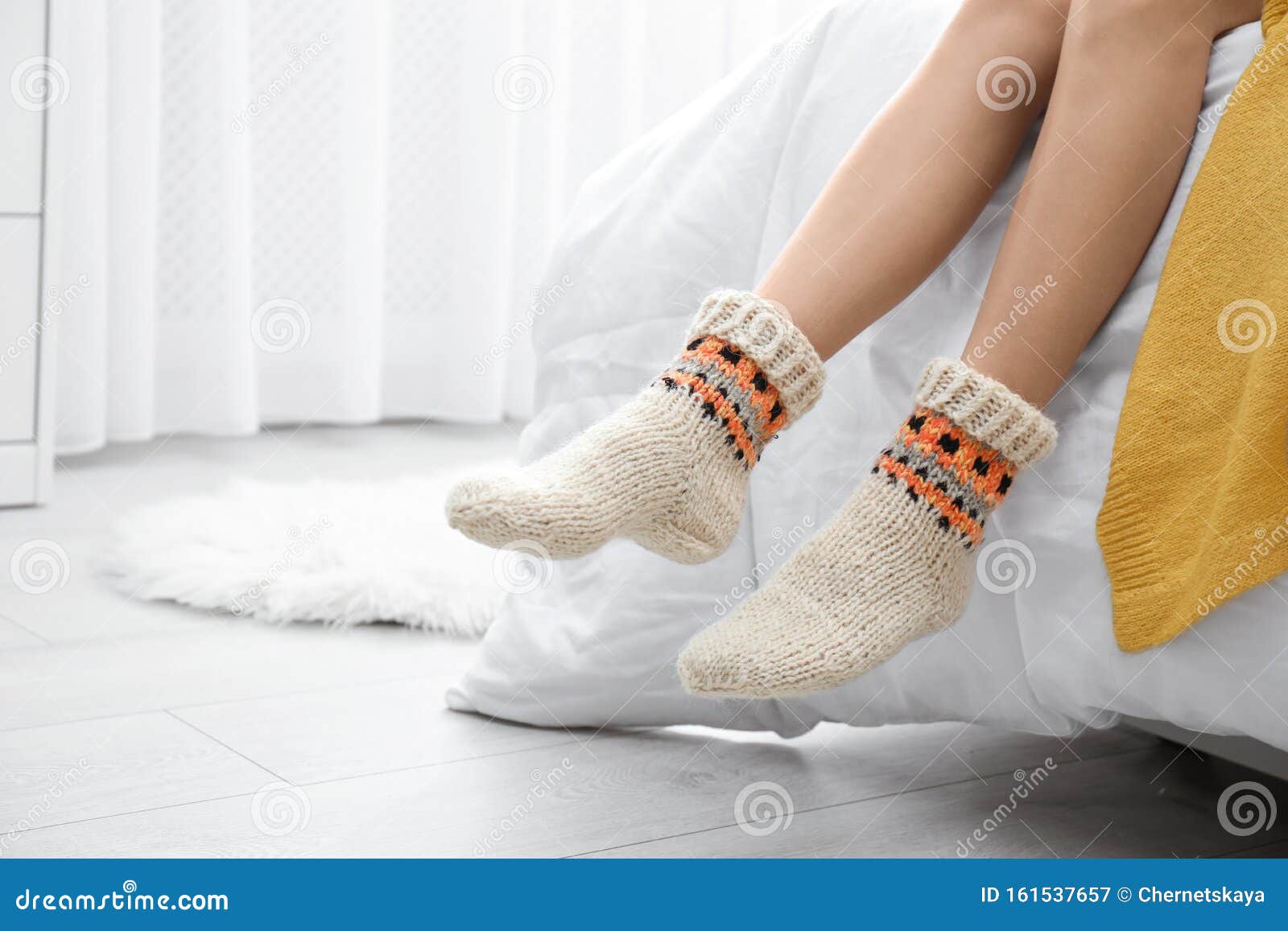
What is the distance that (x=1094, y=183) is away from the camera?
2.62 ft

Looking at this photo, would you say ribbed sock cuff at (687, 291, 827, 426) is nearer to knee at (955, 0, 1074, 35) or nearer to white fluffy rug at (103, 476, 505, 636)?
knee at (955, 0, 1074, 35)

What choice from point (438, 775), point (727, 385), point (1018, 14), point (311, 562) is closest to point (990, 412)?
point (727, 385)

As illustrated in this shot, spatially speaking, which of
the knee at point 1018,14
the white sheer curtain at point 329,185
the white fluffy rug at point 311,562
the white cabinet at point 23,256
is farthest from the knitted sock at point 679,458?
the white sheer curtain at point 329,185

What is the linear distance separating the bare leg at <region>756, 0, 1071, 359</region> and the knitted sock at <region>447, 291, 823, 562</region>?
4cm

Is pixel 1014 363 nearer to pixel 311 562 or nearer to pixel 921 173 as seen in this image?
pixel 921 173

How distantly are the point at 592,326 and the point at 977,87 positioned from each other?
0.36m

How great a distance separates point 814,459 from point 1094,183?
278 mm

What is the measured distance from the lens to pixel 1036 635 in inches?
32.7

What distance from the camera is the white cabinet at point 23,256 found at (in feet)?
5.65

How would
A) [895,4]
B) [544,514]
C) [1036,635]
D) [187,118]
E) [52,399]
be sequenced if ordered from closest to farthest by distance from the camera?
[544,514] < [1036,635] < [895,4] < [52,399] < [187,118]

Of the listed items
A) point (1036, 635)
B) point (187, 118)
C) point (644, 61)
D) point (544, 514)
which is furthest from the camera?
point (644, 61)

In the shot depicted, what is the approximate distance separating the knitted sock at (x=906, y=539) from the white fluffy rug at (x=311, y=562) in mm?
470

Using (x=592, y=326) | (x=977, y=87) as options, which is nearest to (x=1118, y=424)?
(x=977, y=87)

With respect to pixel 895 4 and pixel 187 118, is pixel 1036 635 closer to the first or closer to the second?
pixel 895 4
